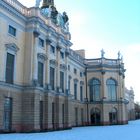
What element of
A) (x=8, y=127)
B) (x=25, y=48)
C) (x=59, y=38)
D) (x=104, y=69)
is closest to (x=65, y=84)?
(x=59, y=38)

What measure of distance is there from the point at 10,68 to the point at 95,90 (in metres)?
31.5

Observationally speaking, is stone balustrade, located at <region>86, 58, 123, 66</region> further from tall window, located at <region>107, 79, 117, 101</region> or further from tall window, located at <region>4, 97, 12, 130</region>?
tall window, located at <region>4, 97, 12, 130</region>

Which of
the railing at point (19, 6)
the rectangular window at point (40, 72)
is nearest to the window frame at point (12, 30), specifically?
the railing at point (19, 6)

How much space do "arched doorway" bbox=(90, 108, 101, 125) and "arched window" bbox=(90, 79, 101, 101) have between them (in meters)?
2.36

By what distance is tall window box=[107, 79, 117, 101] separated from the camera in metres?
61.9

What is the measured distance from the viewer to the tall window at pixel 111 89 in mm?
61878

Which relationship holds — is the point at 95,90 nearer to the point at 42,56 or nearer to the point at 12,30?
the point at 42,56

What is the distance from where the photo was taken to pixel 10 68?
32719 mm

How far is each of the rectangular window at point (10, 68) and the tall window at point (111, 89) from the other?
32176 millimetres

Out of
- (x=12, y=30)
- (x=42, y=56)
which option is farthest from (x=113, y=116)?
(x=12, y=30)

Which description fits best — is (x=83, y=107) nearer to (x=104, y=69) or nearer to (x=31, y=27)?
(x=104, y=69)

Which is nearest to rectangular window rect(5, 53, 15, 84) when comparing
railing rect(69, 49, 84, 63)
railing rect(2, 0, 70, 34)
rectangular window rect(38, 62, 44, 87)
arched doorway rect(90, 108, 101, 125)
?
rectangular window rect(38, 62, 44, 87)

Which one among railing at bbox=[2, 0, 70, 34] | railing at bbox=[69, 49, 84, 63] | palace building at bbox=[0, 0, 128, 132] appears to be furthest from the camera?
railing at bbox=[69, 49, 84, 63]

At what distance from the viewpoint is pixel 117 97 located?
205 feet
